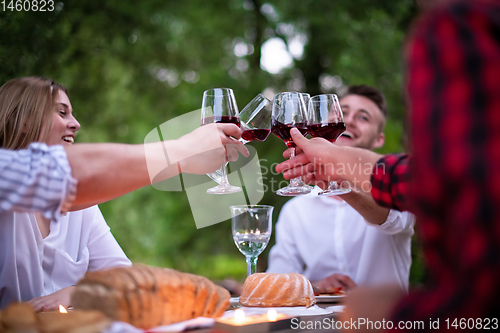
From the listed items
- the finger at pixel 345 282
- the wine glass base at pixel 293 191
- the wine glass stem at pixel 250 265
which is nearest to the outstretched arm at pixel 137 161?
the wine glass base at pixel 293 191

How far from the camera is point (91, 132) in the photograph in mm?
6477

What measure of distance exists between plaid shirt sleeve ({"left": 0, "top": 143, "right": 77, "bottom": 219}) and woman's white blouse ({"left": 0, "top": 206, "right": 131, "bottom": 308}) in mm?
870

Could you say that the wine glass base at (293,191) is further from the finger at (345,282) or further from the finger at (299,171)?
the finger at (345,282)

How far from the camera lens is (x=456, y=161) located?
740 millimetres

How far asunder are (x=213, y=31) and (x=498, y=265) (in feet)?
26.1

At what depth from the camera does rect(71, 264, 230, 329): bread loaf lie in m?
1.16

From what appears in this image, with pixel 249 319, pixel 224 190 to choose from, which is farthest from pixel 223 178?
pixel 249 319

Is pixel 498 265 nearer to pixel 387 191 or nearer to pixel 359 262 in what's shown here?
pixel 387 191

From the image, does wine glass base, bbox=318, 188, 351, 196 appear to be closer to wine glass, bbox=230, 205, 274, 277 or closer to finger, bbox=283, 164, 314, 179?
finger, bbox=283, 164, 314, 179

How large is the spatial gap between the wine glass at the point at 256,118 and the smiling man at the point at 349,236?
1268 mm

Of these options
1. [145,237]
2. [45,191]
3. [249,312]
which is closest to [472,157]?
[249,312]

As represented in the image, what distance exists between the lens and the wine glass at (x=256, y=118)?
2.08 m

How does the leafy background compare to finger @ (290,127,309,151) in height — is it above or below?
above

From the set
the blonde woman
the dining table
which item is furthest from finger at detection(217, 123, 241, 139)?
the blonde woman
